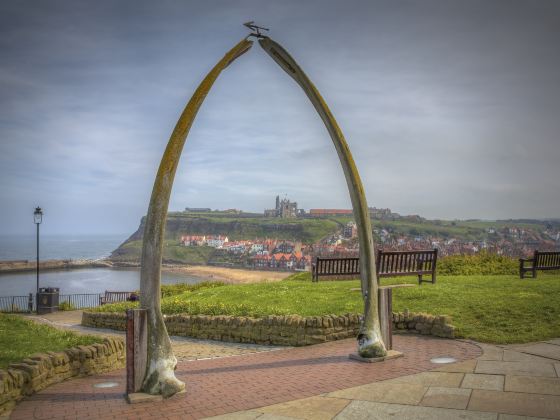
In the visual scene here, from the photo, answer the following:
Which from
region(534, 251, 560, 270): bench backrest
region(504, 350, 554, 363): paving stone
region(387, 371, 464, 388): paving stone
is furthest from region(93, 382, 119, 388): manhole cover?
region(534, 251, 560, 270): bench backrest

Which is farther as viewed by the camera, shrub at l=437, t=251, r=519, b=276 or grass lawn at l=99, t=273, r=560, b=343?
Result: shrub at l=437, t=251, r=519, b=276

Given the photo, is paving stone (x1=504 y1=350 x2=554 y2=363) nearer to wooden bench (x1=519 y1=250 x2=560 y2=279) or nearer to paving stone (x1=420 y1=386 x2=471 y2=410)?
paving stone (x1=420 y1=386 x2=471 y2=410)

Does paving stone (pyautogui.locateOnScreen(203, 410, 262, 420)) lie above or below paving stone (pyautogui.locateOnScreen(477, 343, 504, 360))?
below

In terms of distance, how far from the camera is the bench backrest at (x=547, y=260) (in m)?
14.8

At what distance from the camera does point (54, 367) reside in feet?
22.4

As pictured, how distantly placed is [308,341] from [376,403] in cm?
409

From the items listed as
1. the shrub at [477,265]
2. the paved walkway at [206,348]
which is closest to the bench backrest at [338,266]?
the shrub at [477,265]

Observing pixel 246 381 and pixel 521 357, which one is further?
pixel 521 357

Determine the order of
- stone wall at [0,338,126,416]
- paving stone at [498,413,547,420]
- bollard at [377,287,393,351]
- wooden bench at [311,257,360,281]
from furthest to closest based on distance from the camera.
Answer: wooden bench at [311,257,360,281] → bollard at [377,287,393,351] → stone wall at [0,338,126,416] → paving stone at [498,413,547,420]

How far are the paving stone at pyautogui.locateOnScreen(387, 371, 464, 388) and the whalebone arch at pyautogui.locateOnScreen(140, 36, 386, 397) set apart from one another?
42.7 inches

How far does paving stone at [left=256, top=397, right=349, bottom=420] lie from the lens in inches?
200

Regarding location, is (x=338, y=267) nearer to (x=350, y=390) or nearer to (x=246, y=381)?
(x=246, y=381)

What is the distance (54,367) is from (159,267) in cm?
238

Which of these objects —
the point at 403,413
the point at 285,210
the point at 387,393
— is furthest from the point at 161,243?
the point at 285,210
